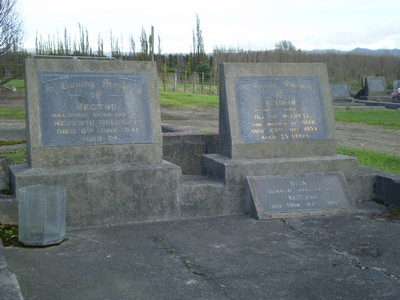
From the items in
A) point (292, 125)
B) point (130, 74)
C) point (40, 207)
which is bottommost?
point (40, 207)

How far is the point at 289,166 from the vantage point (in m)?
6.36

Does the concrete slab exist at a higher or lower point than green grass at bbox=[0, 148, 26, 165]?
lower

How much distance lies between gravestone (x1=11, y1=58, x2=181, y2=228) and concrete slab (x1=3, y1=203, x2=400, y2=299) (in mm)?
280

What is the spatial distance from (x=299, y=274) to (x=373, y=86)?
28.8m

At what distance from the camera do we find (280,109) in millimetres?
6625

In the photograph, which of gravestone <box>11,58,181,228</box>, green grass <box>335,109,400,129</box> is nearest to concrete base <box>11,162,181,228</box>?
gravestone <box>11,58,181,228</box>

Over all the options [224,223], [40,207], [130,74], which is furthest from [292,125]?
[40,207]

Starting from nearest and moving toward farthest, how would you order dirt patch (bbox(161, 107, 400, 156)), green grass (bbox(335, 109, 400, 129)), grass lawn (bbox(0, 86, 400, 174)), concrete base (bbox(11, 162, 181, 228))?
concrete base (bbox(11, 162, 181, 228)), grass lawn (bbox(0, 86, 400, 174)), dirt patch (bbox(161, 107, 400, 156)), green grass (bbox(335, 109, 400, 129))

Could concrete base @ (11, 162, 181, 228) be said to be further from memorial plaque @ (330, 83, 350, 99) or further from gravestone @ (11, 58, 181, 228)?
memorial plaque @ (330, 83, 350, 99)

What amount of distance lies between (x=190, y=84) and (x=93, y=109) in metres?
35.7

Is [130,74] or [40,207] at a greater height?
[130,74]

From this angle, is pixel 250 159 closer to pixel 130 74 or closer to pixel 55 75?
pixel 130 74

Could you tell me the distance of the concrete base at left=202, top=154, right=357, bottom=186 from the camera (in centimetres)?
613

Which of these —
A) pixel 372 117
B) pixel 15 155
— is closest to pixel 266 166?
pixel 15 155
